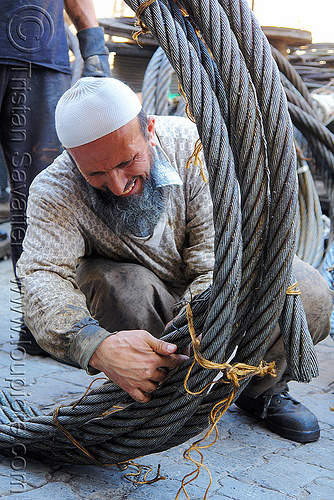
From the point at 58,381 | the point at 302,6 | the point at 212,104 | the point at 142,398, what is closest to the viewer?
the point at 212,104

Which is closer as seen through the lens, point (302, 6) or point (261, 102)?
point (261, 102)

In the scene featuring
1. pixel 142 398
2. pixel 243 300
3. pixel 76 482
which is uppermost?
pixel 243 300

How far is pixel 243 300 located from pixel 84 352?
0.44m

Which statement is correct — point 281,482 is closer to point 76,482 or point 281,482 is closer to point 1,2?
point 76,482

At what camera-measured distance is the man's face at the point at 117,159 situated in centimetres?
165

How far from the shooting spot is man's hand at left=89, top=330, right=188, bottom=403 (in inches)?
54.9

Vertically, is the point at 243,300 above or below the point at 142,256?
above

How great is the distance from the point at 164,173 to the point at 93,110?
32 centimetres

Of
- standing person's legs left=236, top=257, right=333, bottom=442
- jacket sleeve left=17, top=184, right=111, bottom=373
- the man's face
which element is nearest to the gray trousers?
standing person's legs left=236, top=257, right=333, bottom=442

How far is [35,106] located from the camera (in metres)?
2.52

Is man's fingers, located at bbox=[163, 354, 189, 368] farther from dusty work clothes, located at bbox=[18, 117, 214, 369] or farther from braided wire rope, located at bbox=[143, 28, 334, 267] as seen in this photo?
braided wire rope, located at bbox=[143, 28, 334, 267]

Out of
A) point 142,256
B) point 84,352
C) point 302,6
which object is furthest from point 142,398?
point 302,6

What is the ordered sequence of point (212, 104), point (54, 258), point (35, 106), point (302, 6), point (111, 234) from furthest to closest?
point (302, 6) → point (35, 106) → point (111, 234) → point (54, 258) → point (212, 104)

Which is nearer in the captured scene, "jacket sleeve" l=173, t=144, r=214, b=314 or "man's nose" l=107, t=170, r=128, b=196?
"man's nose" l=107, t=170, r=128, b=196
